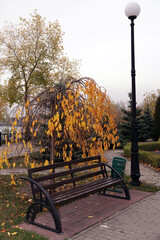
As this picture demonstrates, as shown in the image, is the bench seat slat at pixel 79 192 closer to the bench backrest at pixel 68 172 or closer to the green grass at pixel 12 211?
the bench backrest at pixel 68 172

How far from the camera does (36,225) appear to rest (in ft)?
14.9

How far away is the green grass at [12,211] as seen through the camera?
4105 mm

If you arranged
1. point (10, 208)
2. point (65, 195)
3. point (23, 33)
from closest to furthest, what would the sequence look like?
point (65, 195)
point (10, 208)
point (23, 33)

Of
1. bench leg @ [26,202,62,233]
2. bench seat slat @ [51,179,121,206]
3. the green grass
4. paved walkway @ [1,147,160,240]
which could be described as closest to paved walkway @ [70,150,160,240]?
paved walkway @ [1,147,160,240]

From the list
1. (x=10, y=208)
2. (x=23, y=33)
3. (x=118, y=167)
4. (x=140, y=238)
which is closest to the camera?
(x=140, y=238)

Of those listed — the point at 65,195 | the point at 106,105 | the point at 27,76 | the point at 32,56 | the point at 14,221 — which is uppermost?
the point at 32,56

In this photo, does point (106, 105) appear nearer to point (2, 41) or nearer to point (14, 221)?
point (14, 221)

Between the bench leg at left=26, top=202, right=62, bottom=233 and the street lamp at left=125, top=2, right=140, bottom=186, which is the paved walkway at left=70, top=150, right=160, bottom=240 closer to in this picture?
the bench leg at left=26, top=202, right=62, bottom=233

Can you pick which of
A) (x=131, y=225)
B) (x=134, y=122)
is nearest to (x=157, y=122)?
(x=134, y=122)

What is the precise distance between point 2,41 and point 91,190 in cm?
2119

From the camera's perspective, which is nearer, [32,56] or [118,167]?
[118,167]

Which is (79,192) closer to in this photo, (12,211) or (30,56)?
(12,211)

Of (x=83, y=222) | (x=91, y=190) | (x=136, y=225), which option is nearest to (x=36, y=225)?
(x=83, y=222)

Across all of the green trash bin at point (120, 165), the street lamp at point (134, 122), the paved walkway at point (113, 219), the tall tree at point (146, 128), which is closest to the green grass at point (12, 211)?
the paved walkway at point (113, 219)
